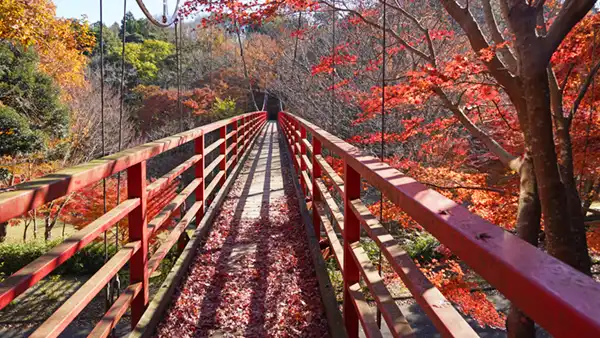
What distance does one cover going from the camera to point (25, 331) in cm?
A: 968

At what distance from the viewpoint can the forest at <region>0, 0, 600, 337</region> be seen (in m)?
4.66

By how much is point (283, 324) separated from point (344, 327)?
0.42 meters

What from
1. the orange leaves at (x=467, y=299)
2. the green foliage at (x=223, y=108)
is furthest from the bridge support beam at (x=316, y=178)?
the green foliage at (x=223, y=108)

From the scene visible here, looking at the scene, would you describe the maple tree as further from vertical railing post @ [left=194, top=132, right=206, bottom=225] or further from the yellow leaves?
the yellow leaves

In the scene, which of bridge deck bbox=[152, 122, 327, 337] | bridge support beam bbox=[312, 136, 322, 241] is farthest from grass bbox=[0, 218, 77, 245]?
bridge support beam bbox=[312, 136, 322, 241]

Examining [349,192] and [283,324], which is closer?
[349,192]

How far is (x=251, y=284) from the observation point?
325cm

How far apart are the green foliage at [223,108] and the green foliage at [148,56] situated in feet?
30.6

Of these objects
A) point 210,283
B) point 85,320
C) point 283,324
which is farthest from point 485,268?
point 85,320

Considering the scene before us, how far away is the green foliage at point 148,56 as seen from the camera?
130 feet

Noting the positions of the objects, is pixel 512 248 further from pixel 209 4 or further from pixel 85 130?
pixel 85 130

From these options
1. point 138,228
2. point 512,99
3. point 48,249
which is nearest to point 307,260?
point 138,228

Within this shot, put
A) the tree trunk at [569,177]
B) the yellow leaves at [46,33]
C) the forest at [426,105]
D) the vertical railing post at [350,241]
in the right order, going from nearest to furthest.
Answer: the vertical railing post at [350,241]
the forest at [426,105]
the tree trunk at [569,177]
the yellow leaves at [46,33]

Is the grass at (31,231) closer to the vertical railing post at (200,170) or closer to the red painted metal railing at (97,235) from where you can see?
the vertical railing post at (200,170)
